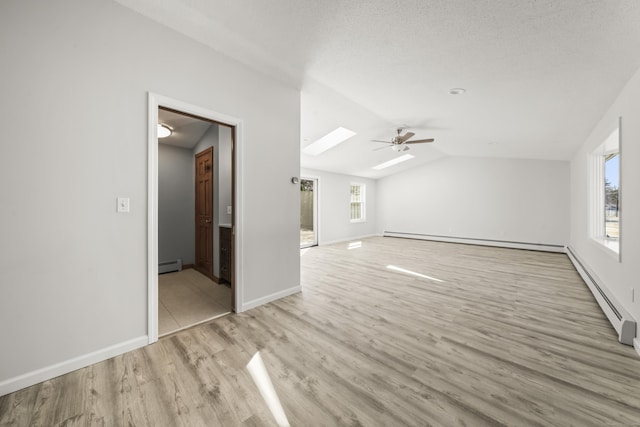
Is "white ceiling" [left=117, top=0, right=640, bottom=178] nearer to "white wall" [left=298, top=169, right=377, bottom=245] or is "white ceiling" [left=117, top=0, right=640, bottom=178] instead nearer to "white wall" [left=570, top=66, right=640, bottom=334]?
"white wall" [left=570, top=66, right=640, bottom=334]

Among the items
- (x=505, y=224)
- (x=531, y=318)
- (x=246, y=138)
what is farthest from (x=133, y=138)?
(x=505, y=224)

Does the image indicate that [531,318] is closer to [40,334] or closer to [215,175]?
[40,334]

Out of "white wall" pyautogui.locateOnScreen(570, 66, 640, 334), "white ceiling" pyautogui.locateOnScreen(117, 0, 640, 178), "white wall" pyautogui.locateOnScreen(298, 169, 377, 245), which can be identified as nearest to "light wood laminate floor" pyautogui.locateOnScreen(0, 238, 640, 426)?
"white wall" pyautogui.locateOnScreen(570, 66, 640, 334)

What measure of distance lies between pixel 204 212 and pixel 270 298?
229cm

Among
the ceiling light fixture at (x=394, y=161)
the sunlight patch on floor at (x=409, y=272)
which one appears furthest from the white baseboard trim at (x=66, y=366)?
the ceiling light fixture at (x=394, y=161)

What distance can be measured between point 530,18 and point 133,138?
10.0 feet

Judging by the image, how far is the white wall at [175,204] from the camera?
4695mm

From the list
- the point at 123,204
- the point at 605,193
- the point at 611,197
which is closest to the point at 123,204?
the point at 123,204

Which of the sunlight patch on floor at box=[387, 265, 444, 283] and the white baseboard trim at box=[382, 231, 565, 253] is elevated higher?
the white baseboard trim at box=[382, 231, 565, 253]

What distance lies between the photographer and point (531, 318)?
2.70 metres

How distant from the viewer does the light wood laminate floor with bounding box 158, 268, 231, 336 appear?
261 centimetres

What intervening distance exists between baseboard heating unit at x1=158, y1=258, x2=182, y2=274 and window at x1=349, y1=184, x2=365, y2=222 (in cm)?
607

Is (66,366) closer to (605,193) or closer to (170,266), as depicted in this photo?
(170,266)

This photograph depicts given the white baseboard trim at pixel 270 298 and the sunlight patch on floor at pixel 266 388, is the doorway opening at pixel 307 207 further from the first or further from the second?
the sunlight patch on floor at pixel 266 388
